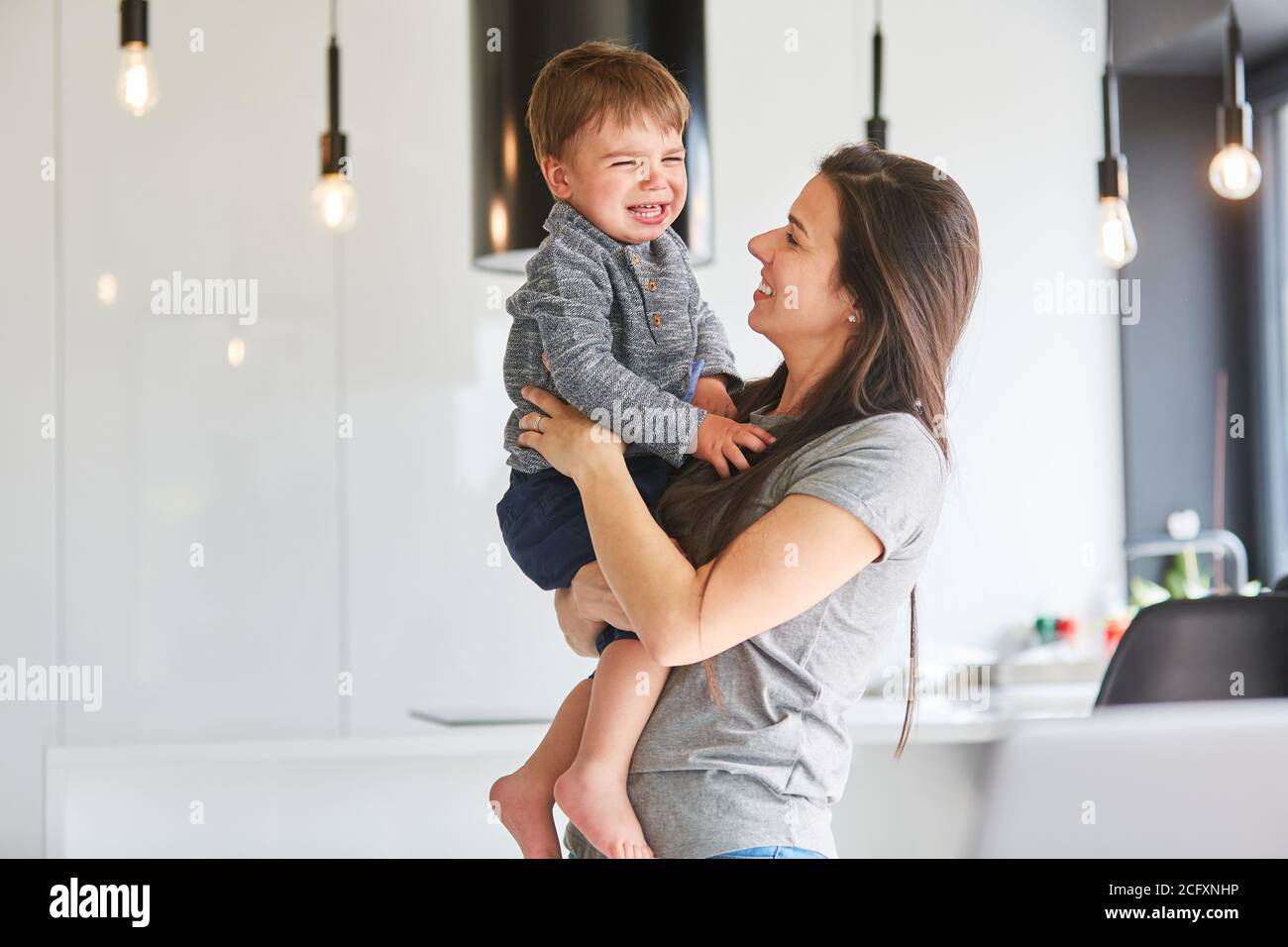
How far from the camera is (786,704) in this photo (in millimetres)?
996

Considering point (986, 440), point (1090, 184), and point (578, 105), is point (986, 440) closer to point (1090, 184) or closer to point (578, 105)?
point (1090, 184)

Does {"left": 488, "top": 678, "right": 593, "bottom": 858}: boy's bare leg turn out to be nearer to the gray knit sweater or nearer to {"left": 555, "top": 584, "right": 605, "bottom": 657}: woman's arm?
{"left": 555, "top": 584, "right": 605, "bottom": 657}: woman's arm

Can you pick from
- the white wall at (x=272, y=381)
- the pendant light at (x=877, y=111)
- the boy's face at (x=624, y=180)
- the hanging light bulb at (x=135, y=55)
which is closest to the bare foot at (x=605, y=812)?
the boy's face at (x=624, y=180)

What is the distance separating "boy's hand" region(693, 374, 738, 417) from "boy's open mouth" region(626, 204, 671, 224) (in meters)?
0.15

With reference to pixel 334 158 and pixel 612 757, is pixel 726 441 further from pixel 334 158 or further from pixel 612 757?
pixel 334 158

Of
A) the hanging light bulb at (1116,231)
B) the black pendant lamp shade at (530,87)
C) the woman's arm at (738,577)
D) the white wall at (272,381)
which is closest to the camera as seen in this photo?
the woman's arm at (738,577)

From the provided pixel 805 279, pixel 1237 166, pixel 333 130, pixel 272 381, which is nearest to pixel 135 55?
pixel 333 130

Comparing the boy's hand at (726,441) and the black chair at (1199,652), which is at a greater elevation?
the boy's hand at (726,441)

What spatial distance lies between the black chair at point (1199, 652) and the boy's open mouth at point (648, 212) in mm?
886

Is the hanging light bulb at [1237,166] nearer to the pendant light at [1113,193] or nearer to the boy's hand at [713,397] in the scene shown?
the pendant light at [1113,193]

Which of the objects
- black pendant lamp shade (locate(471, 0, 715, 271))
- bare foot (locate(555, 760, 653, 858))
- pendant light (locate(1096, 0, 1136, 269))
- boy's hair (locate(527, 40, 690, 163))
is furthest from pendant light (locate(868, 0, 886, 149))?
bare foot (locate(555, 760, 653, 858))

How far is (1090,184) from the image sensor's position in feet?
10.1

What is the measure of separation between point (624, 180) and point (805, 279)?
192mm

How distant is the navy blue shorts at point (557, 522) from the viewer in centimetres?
111
